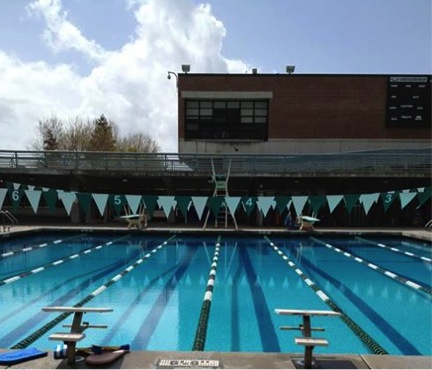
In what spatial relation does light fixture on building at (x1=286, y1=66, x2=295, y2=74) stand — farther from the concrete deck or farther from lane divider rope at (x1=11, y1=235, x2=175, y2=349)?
the concrete deck

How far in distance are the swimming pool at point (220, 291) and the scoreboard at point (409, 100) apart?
13.0 meters

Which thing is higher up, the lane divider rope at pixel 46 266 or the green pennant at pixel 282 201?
the green pennant at pixel 282 201

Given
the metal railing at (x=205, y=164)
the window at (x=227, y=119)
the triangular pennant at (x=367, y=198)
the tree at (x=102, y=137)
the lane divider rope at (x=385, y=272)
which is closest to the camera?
the lane divider rope at (x=385, y=272)

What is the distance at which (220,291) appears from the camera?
7.98m

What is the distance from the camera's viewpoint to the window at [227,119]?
25578mm

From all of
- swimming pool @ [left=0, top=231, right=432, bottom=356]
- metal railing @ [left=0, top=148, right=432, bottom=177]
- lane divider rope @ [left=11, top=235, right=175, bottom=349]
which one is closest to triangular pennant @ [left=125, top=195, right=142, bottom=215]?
swimming pool @ [left=0, top=231, right=432, bottom=356]

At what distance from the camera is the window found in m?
25.6

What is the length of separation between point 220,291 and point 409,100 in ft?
73.6

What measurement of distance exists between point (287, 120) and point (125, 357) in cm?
2352

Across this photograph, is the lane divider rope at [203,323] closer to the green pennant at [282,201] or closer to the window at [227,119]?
the green pennant at [282,201]

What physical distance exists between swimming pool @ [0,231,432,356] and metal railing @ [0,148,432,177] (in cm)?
531

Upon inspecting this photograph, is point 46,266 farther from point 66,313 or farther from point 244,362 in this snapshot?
point 244,362

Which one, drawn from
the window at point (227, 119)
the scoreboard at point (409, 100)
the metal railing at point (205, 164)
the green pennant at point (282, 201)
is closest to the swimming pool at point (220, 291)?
the green pennant at point (282, 201)

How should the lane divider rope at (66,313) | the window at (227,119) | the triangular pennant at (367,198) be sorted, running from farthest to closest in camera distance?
the window at (227,119) < the triangular pennant at (367,198) < the lane divider rope at (66,313)
